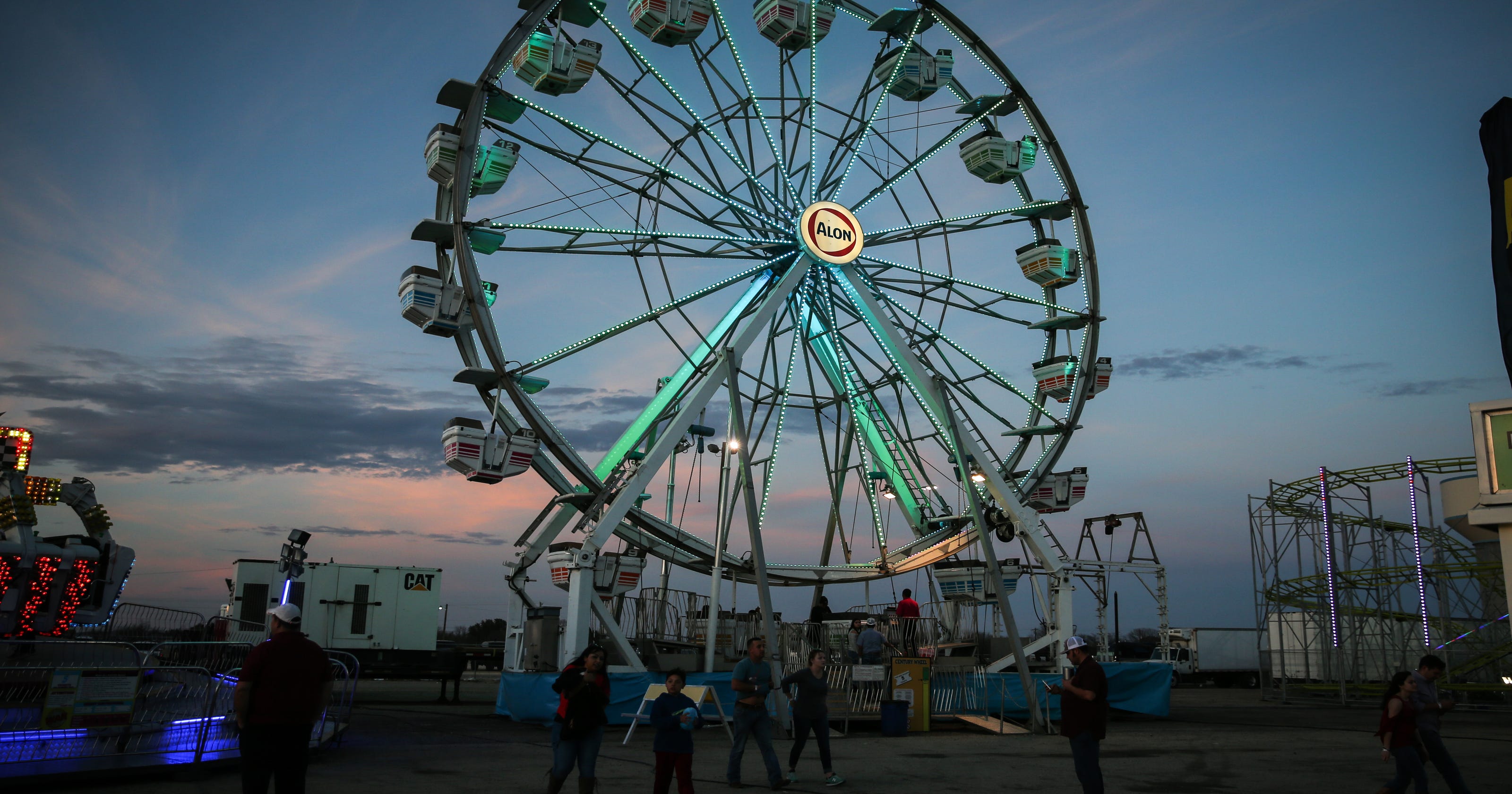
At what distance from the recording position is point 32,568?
1539cm

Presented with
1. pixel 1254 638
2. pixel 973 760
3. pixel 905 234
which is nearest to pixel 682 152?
pixel 905 234

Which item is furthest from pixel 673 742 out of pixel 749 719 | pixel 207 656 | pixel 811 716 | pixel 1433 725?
pixel 207 656

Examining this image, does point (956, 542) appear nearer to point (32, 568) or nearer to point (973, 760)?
point (973, 760)

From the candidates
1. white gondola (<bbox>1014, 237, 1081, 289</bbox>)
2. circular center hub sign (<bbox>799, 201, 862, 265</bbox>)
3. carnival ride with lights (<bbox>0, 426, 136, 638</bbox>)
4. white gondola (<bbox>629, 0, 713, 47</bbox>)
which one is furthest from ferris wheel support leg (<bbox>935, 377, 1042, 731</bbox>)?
carnival ride with lights (<bbox>0, 426, 136, 638</bbox>)

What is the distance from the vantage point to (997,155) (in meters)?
23.7

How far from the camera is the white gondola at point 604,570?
1762cm

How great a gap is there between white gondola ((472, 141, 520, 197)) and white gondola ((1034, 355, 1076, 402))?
12657 mm

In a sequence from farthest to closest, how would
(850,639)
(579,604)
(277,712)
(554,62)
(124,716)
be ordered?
(850,639)
(554,62)
(579,604)
(124,716)
(277,712)

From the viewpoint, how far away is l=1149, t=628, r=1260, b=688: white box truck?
42.9 m

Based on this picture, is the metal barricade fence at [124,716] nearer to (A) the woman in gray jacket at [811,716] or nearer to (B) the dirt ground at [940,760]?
(B) the dirt ground at [940,760]

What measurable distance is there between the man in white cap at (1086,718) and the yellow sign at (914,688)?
352 inches

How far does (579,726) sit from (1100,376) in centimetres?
1875

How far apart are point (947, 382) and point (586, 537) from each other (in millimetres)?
9115

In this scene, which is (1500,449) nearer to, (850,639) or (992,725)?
(992,725)
